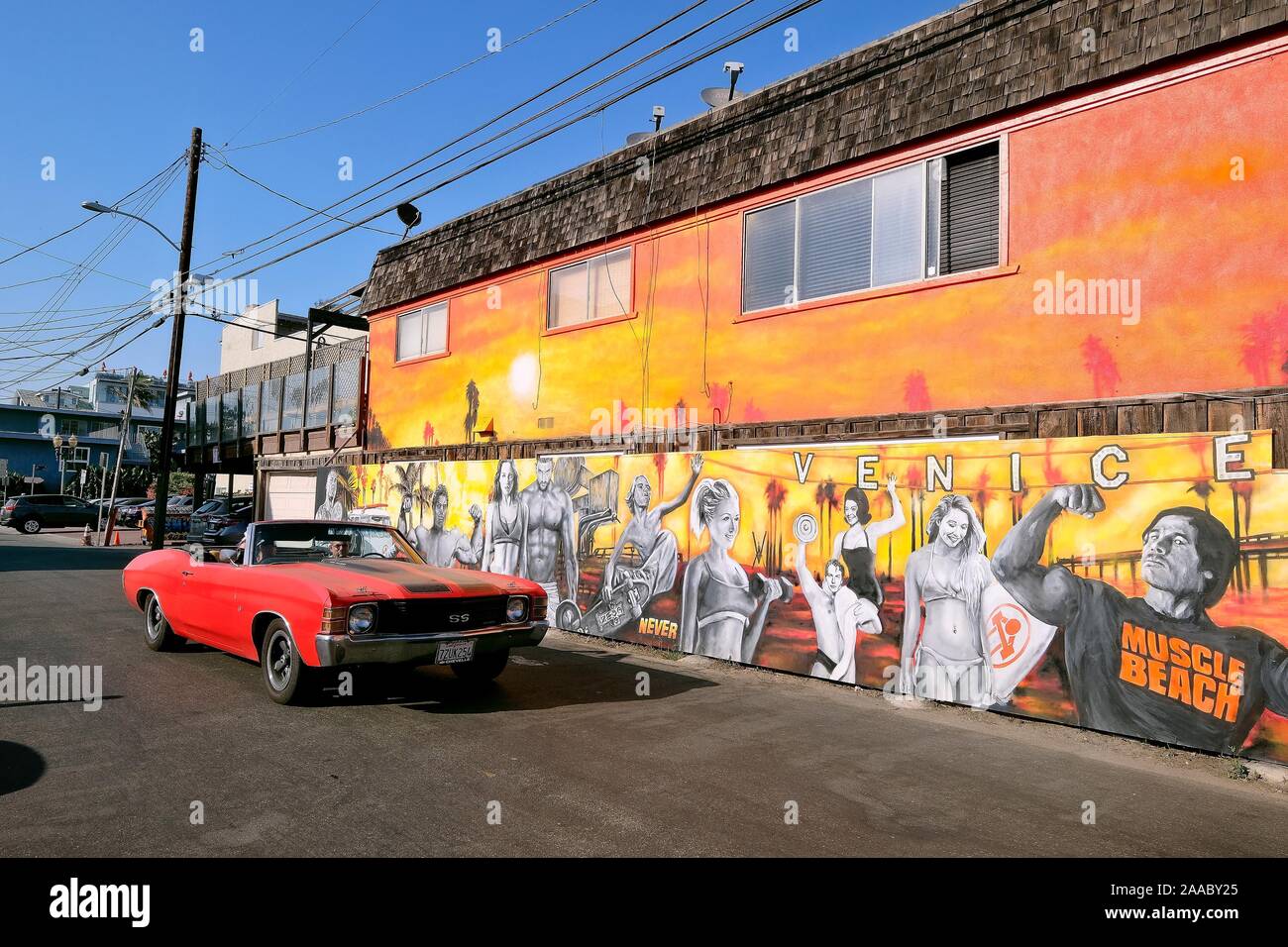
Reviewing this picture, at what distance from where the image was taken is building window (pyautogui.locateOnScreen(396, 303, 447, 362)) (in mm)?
16172

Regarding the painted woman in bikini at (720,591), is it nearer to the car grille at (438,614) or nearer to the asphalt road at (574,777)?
the asphalt road at (574,777)

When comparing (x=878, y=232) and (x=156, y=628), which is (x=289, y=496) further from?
(x=878, y=232)

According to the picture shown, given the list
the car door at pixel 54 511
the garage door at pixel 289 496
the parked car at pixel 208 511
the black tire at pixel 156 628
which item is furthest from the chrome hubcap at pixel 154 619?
the car door at pixel 54 511

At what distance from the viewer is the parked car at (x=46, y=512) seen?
35.2m

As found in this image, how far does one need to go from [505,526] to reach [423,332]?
512 centimetres

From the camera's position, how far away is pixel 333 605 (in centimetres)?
638

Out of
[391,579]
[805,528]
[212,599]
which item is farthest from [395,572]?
[805,528]

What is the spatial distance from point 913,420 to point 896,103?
137 inches

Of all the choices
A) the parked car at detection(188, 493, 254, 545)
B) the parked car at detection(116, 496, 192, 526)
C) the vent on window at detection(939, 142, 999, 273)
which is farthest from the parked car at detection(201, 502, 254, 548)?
the vent on window at detection(939, 142, 999, 273)

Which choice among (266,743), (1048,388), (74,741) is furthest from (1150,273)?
(74,741)

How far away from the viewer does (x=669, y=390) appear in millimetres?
11805

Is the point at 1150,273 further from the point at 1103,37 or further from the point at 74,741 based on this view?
the point at 74,741

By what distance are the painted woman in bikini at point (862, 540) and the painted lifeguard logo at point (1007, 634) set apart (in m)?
Result: 1.12
